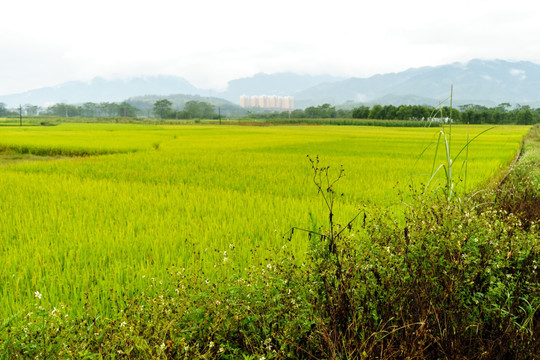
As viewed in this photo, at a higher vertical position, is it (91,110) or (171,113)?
(91,110)

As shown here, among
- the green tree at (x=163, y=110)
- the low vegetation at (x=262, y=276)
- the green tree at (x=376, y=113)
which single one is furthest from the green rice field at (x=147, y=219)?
the green tree at (x=163, y=110)

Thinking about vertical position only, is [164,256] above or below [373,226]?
below

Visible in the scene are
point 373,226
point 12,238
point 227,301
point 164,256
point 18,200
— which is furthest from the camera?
point 18,200

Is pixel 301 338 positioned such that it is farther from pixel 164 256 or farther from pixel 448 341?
pixel 164 256

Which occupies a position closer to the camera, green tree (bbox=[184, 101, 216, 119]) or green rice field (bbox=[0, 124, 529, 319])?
green rice field (bbox=[0, 124, 529, 319])

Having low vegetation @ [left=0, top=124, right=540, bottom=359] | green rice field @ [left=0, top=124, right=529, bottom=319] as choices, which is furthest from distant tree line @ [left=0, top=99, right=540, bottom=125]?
green rice field @ [left=0, top=124, right=529, bottom=319]

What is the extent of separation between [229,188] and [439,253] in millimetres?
5799

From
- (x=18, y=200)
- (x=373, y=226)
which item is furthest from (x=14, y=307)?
(x=18, y=200)

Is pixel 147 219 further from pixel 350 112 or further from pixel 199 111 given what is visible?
pixel 199 111

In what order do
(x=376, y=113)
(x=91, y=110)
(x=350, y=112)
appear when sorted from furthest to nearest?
(x=91, y=110) → (x=350, y=112) → (x=376, y=113)

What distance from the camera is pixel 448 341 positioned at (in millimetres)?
1955

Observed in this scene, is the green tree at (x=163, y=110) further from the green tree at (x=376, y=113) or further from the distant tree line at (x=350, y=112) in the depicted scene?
the green tree at (x=376, y=113)

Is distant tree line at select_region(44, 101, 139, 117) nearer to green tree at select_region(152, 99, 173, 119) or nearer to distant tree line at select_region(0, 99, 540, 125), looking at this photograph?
distant tree line at select_region(0, 99, 540, 125)

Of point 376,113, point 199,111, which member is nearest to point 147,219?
point 376,113
